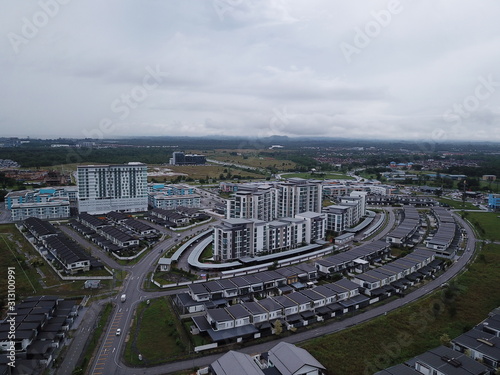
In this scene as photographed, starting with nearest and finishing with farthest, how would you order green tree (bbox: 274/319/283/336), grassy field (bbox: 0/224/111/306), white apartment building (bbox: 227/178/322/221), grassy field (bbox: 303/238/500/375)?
grassy field (bbox: 303/238/500/375), green tree (bbox: 274/319/283/336), grassy field (bbox: 0/224/111/306), white apartment building (bbox: 227/178/322/221)

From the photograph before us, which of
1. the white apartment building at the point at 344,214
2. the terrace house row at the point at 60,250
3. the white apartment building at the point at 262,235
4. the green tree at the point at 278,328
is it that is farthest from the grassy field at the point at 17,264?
the white apartment building at the point at 344,214

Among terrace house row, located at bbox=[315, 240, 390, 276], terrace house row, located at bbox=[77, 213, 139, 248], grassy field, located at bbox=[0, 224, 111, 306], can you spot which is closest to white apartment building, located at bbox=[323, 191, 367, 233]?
terrace house row, located at bbox=[315, 240, 390, 276]

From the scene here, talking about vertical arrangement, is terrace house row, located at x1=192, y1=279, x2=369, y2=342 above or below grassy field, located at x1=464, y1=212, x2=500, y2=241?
above

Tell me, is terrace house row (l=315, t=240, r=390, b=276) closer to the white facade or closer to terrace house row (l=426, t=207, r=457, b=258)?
terrace house row (l=426, t=207, r=457, b=258)

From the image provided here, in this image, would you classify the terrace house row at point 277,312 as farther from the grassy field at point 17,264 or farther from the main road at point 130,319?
the grassy field at point 17,264

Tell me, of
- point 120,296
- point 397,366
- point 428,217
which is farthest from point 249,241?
point 428,217

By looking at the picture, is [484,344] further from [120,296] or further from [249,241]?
[120,296]

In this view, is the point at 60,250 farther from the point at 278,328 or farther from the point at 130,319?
the point at 278,328

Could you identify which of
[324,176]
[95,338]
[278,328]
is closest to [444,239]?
[278,328]
